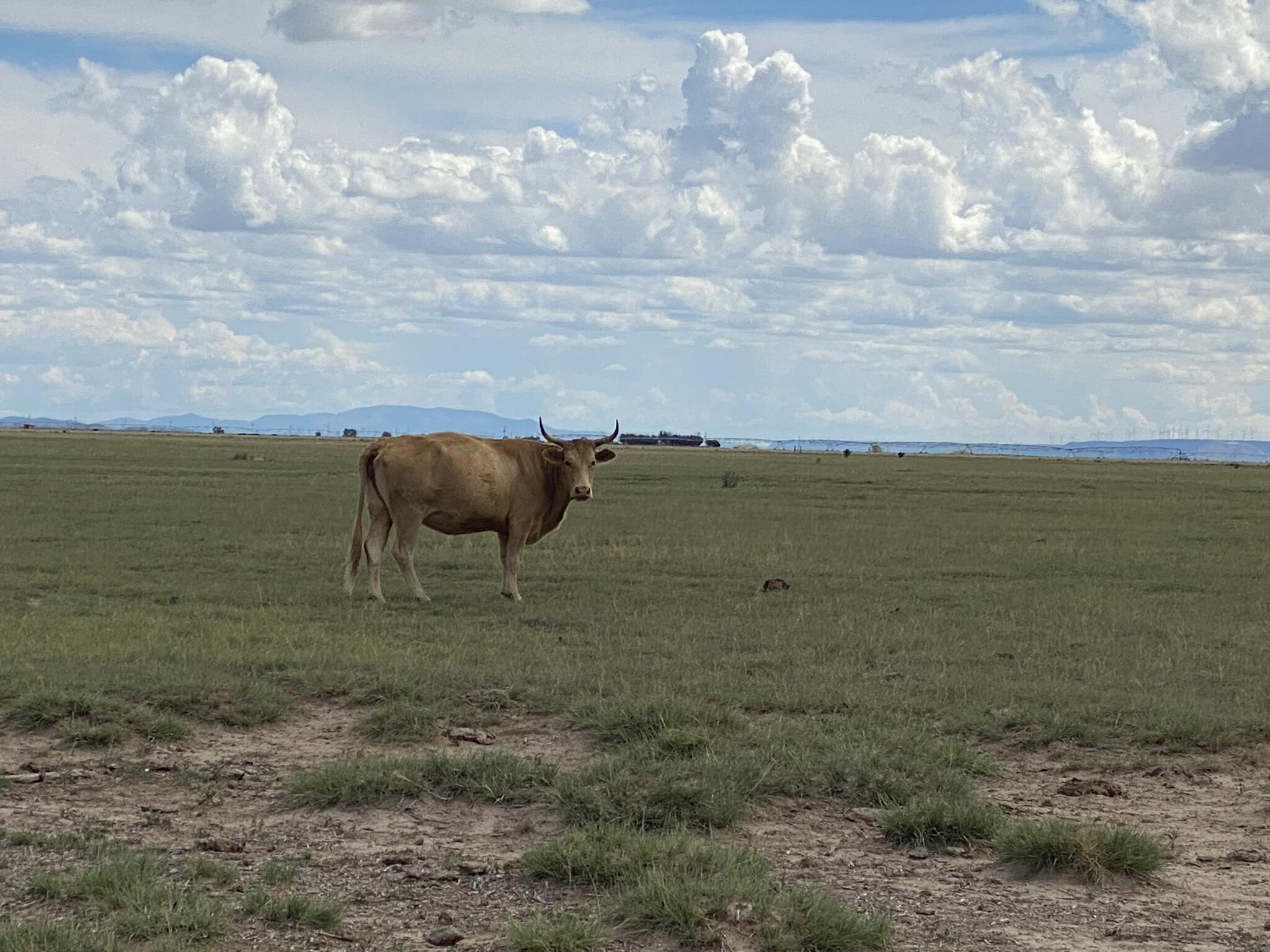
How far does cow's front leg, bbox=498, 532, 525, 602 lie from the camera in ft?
53.3

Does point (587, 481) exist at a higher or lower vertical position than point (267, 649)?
higher

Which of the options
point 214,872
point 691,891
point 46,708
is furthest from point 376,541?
point 691,891

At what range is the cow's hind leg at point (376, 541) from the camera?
630 inches

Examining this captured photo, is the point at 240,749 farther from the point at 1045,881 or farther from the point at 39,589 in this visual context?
the point at 39,589

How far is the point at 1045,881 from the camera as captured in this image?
255 inches

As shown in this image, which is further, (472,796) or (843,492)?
(843,492)

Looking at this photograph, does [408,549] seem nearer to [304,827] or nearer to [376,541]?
[376,541]

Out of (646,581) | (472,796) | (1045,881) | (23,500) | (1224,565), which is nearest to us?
(1045,881)

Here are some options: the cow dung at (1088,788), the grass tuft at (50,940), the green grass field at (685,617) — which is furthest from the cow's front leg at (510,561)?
the grass tuft at (50,940)

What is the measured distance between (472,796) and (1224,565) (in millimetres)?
16814

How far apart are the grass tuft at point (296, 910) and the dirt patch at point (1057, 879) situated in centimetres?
197

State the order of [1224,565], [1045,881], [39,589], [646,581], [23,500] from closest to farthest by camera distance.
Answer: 1. [1045,881]
2. [39,589]
3. [646,581]
4. [1224,565]
5. [23,500]

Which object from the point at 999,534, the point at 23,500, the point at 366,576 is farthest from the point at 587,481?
the point at 23,500

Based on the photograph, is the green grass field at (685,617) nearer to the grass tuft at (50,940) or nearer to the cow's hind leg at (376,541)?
the cow's hind leg at (376,541)
